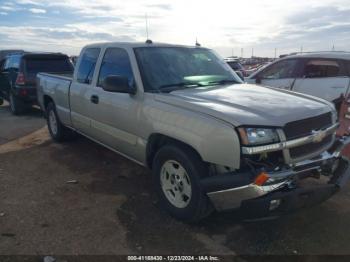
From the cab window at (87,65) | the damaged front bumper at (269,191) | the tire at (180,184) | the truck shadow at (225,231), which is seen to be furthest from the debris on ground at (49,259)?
the cab window at (87,65)

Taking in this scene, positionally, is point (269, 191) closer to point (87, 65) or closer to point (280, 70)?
point (87, 65)

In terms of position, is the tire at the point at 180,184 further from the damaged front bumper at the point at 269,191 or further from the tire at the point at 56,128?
the tire at the point at 56,128

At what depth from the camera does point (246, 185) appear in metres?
3.13

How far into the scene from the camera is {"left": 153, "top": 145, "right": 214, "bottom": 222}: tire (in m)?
3.54

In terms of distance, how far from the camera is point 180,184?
12.8 ft

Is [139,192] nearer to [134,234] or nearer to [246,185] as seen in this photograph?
[134,234]

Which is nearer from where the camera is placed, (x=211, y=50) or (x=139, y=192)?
(x=139, y=192)

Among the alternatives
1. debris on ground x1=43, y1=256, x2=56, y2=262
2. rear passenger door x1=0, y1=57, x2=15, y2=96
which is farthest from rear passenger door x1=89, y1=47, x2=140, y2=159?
rear passenger door x1=0, y1=57, x2=15, y2=96

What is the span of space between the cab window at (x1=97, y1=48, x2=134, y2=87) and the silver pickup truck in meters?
0.01

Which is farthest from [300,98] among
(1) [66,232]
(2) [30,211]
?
(2) [30,211]

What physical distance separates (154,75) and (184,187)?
1393 mm

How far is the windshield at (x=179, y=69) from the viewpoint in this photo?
4.38m

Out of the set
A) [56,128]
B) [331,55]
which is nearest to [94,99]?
[56,128]

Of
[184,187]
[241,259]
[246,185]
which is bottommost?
[241,259]
